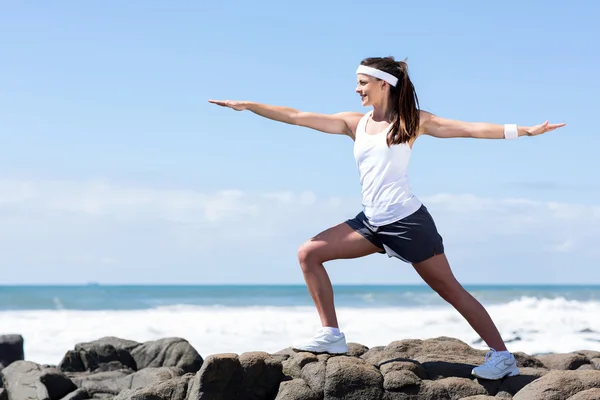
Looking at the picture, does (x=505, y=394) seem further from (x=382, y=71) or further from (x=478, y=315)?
(x=382, y=71)

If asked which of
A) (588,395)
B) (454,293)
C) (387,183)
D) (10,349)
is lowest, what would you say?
(10,349)

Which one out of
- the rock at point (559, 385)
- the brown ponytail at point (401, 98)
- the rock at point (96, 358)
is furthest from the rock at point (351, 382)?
the rock at point (96, 358)

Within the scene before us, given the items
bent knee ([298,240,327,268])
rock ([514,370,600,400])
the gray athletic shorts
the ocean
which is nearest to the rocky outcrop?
rock ([514,370,600,400])

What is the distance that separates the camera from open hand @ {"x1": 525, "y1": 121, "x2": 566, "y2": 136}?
18.8ft

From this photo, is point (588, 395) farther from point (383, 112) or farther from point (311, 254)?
point (383, 112)

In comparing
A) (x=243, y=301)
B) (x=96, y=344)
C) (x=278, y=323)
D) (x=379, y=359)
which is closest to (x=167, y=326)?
(x=278, y=323)

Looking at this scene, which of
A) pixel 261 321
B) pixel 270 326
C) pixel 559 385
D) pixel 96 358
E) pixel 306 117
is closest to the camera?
pixel 559 385

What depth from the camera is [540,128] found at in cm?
575

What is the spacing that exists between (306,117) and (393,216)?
1.02 metres

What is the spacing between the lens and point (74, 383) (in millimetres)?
8180

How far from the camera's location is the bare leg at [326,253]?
5.82m

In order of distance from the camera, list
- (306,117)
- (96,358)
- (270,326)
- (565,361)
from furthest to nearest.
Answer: (270,326)
(96,358)
(565,361)
(306,117)

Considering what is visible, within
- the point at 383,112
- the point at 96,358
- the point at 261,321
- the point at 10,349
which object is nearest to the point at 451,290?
the point at 383,112

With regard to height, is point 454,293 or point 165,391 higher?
point 454,293
